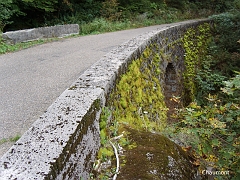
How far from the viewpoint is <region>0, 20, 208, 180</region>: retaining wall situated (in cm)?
158

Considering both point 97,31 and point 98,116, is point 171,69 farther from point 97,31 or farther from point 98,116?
point 98,116

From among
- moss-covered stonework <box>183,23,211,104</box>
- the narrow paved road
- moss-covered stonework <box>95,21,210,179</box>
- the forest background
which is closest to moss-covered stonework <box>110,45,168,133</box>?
moss-covered stonework <box>95,21,210,179</box>

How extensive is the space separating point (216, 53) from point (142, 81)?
32.3 ft

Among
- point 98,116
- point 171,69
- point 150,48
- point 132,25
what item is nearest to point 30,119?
point 98,116

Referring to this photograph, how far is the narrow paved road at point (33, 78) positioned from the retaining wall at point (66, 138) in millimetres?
673

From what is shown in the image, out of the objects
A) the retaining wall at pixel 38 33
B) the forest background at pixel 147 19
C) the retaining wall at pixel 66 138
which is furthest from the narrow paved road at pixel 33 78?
the forest background at pixel 147 19

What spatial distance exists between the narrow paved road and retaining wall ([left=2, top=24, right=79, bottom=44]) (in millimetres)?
933

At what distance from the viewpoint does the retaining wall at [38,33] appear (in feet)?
25.9

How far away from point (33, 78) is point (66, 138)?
3.07 metres

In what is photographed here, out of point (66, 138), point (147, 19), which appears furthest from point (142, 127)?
point (147, 19)

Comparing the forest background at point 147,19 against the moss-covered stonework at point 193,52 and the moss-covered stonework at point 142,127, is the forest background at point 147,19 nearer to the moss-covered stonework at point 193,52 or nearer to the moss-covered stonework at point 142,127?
the moss-covered stonework at point 193,52

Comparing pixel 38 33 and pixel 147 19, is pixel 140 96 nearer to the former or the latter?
pixel 38 33

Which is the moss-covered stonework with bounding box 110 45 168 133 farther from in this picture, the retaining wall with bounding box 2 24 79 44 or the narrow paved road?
the retaining wall with bounding box 2 24 79 44

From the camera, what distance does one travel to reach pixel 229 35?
13430 millimetres
